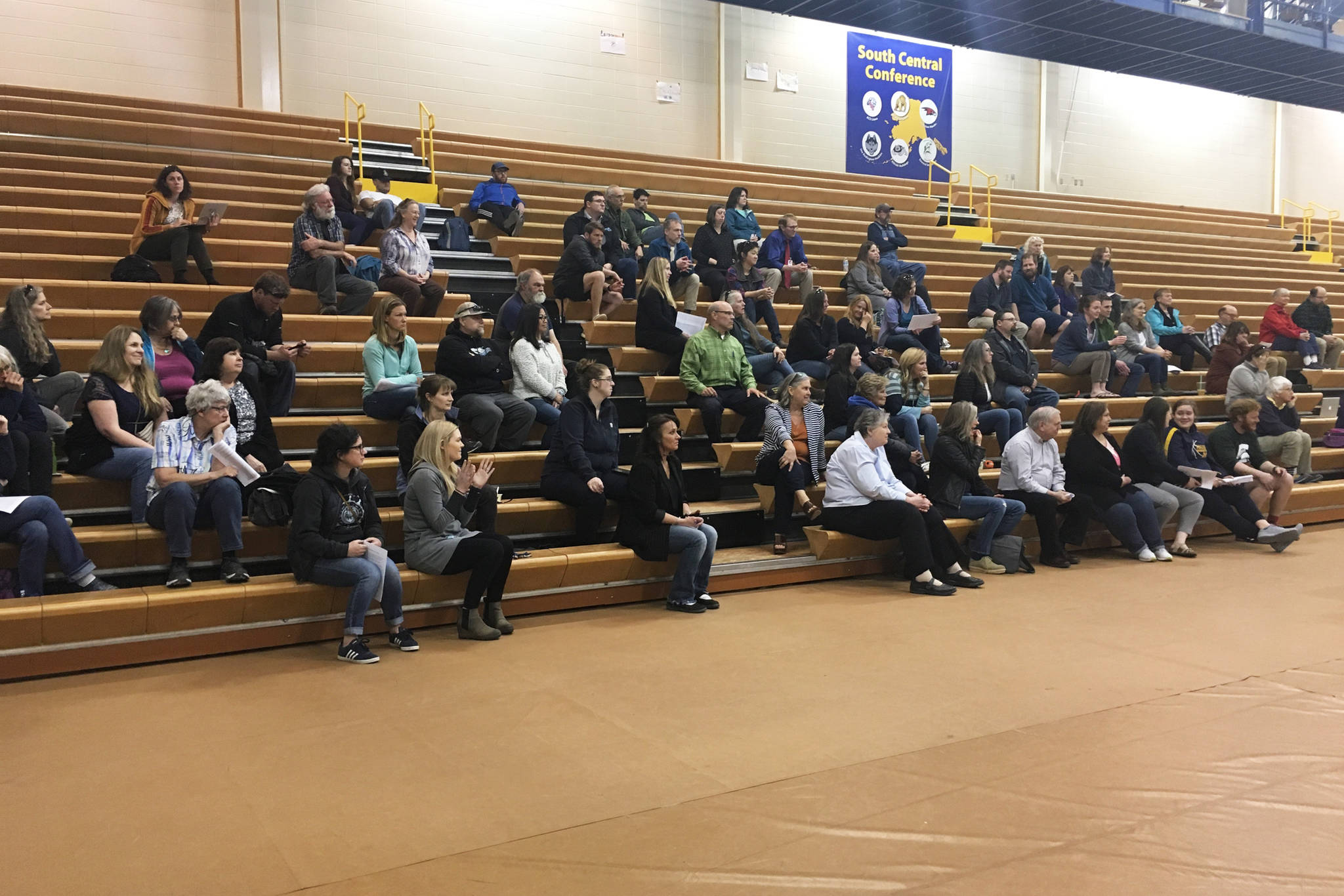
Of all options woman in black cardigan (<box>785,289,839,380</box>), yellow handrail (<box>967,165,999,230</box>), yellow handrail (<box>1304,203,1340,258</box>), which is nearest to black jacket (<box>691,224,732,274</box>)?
woman in black cardigan (<box>785,289,839,380</box>)

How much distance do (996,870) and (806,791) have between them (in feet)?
2.38

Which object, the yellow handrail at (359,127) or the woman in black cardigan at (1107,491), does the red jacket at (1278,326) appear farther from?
the yellow handrail at (359,127)

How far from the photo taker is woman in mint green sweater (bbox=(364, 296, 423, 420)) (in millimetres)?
6652

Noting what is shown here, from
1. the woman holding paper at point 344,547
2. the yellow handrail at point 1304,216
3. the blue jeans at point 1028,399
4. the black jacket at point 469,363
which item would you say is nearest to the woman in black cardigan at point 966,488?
the blue jeans at point 1028,399

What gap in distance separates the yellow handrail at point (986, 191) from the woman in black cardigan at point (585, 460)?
10.4 meters

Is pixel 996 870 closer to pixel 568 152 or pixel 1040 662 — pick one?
pixel 1040 662

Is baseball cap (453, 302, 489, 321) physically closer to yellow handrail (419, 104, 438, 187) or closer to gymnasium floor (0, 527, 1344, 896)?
gymnasium floor (0, 527, 1344, 896)

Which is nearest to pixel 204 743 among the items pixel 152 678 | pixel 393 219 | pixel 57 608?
pixel 152 678

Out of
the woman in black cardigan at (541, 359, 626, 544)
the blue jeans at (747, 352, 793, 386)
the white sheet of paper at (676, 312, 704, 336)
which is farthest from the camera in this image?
the blue jeans at (747, 352, 793, 386)

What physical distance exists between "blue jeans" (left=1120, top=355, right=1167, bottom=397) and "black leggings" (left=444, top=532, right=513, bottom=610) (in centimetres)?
748

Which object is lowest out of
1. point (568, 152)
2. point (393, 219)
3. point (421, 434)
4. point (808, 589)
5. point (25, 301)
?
point (808, 589)

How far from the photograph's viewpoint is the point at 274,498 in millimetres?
5332

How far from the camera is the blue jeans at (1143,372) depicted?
1061 cm

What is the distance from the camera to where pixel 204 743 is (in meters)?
3.94
